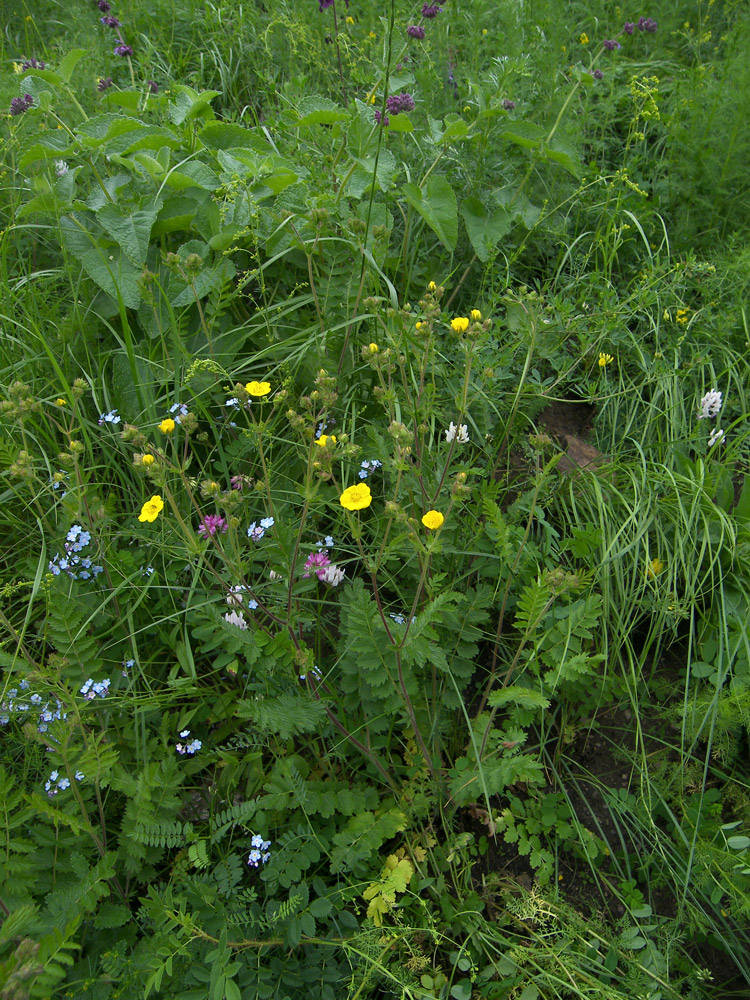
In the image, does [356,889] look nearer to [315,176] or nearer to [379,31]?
[315,176]

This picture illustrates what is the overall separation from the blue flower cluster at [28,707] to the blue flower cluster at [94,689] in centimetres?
6

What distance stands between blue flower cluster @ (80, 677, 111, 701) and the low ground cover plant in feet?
0.08

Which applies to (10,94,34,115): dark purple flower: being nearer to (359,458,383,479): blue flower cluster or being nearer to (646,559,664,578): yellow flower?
(359,458,383,479): blue flower cluster

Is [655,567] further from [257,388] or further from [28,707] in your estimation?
[28,707]

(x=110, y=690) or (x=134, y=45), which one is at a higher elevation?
(x=134, y=45)

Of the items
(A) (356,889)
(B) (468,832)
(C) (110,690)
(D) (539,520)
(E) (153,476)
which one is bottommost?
(B) (468,832)

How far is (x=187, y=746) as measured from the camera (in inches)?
61.1

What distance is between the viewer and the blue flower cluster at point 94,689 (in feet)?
4.87

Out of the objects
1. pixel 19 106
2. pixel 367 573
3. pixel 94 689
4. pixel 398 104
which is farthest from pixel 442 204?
pixel 94 689

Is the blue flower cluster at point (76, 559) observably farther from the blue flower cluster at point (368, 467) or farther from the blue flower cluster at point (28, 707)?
the blue flower cluster at point (368, 467)

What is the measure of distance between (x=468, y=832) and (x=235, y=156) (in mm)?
2089

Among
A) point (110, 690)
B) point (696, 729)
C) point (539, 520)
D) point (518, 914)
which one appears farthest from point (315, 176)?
point (518, 914)

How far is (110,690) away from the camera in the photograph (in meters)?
1.64

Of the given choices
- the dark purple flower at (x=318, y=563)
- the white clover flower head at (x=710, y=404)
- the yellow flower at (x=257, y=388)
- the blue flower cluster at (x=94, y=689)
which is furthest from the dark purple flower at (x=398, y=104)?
the blue flower cluster at (x=94, y=689)
